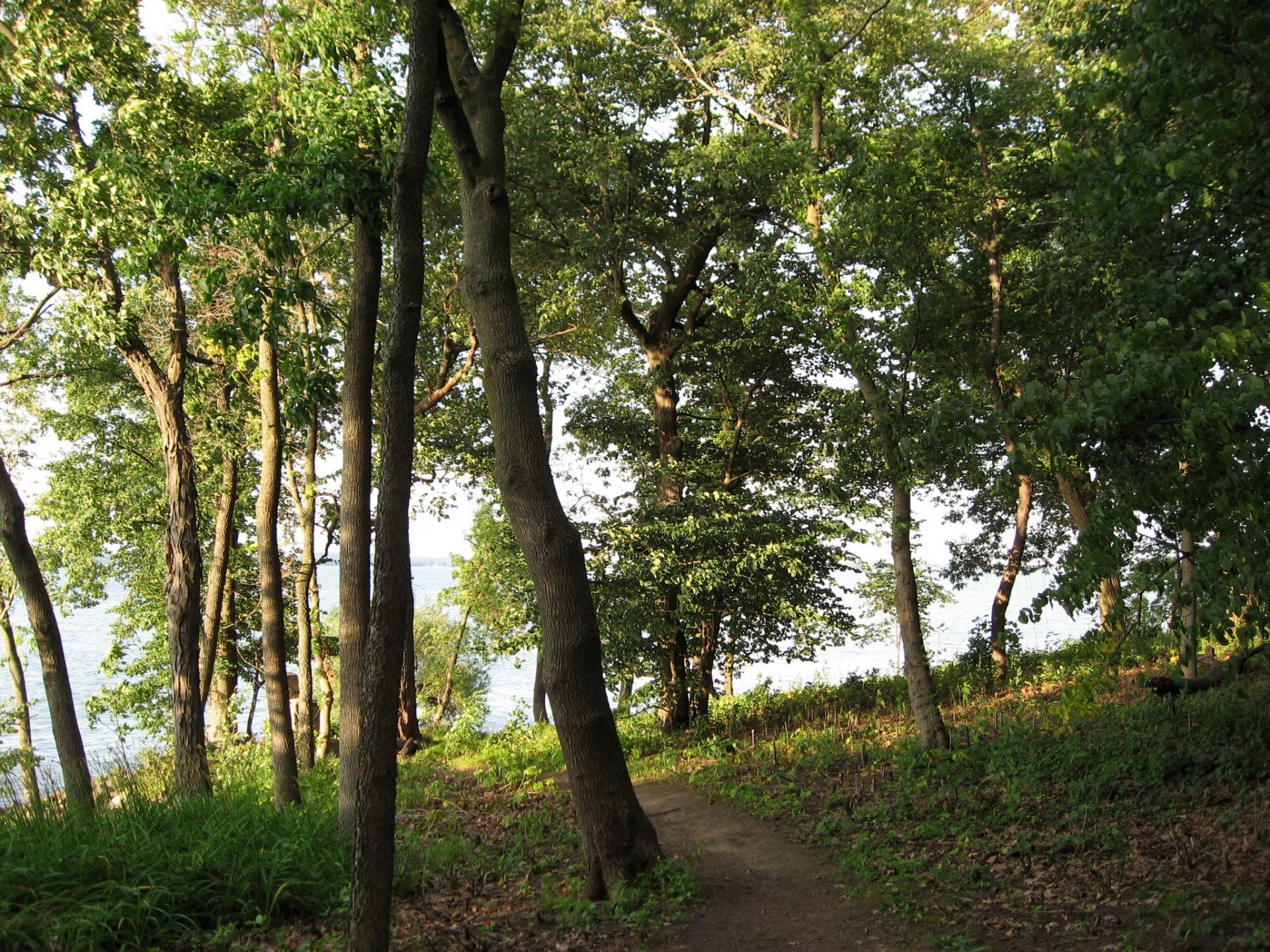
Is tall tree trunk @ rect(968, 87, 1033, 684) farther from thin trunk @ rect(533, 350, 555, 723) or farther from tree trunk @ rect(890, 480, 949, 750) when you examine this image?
thin trunk @ rect(533, 350, 555, 723)

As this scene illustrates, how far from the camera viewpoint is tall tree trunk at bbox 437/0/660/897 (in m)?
6.32

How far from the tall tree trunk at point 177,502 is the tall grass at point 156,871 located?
275cm

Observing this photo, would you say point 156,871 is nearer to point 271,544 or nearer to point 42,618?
point 42,618

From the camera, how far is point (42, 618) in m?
8.28

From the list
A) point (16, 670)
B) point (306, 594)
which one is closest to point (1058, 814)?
point (306, 594)

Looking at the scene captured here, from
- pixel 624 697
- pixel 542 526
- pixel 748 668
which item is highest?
pixel 542 526

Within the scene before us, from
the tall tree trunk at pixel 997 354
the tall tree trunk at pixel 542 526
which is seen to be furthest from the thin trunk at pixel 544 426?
the tall tree trunk at pixel 542 526

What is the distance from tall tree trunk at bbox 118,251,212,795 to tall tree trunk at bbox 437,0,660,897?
460 cm

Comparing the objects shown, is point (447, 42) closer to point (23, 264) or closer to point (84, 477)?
point (23, 264)

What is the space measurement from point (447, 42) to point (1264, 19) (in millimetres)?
5352

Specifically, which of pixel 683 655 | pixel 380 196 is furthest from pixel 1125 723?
pixel 380 196

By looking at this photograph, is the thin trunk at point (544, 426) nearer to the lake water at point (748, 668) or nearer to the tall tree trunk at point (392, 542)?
the lake water at point (748, 668)

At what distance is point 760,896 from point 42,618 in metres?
6.80

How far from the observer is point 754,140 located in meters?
10.6
